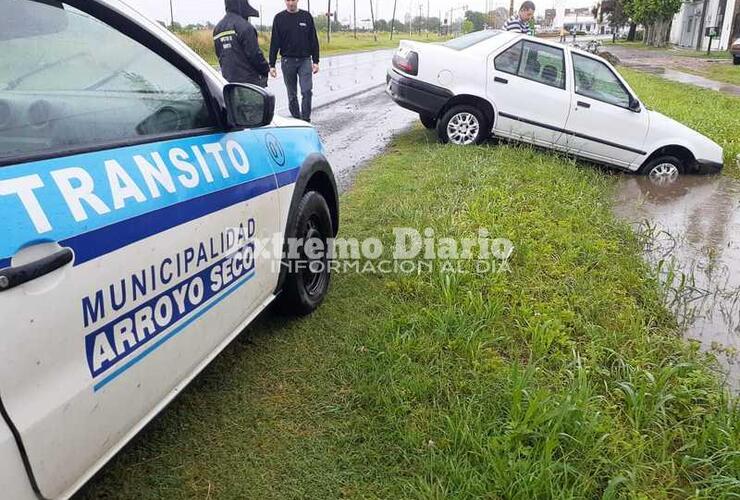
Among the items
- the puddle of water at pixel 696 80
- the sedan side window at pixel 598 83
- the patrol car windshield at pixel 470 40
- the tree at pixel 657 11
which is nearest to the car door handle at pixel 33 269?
the sedan side window at pixel 598 83

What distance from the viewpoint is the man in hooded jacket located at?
6.23 m

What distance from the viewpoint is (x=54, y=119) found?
1691 mm

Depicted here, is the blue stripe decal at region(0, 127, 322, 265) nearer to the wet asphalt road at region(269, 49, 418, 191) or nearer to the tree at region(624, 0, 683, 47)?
the wet asphalt road at region(269, 49, 418, 191)

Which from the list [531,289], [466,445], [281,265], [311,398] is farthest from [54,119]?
[531,289]

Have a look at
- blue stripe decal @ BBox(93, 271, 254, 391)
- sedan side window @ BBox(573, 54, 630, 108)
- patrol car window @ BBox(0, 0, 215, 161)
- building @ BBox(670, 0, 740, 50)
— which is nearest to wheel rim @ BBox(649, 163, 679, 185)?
sedan side window @ BBox(573, 54, 630, 108)

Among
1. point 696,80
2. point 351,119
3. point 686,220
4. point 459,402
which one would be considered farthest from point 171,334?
point 696,80

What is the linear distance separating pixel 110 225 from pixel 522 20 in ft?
29.7

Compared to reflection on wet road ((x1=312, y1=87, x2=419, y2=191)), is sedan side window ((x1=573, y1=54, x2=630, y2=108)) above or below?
above

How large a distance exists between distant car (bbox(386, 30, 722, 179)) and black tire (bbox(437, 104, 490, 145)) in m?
0.01

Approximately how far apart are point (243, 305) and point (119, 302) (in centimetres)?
85

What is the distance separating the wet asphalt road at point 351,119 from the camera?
23.7ft

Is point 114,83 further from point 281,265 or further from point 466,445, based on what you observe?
point 466,445

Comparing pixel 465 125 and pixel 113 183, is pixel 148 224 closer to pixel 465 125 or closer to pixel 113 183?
pixel 113 183

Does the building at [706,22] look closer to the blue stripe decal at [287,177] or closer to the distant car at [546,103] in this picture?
the distant car at [546,103]
